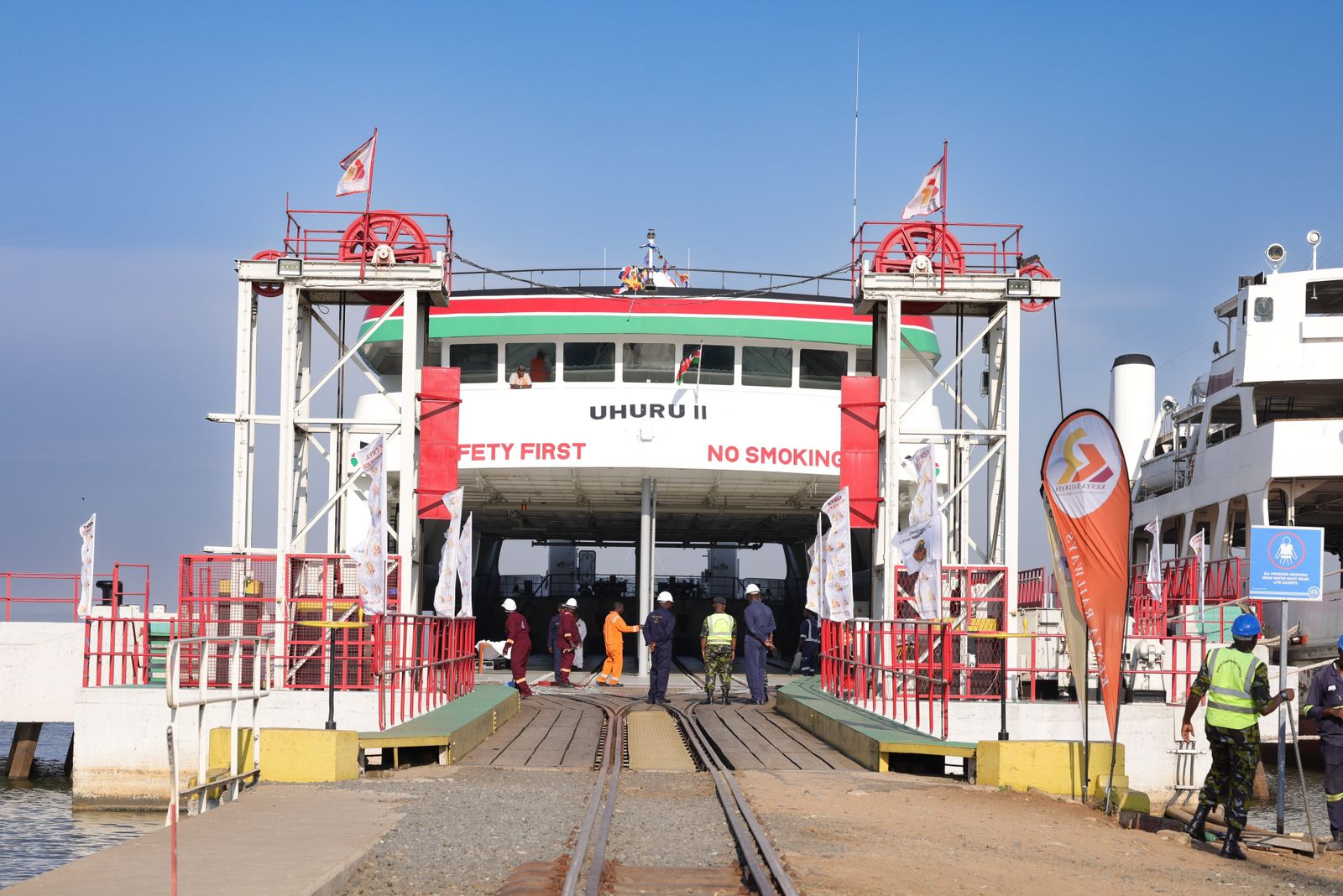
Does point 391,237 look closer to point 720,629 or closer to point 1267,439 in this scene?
point 720,629

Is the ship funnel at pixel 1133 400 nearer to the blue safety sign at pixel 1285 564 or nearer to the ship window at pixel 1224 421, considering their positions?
the ship window at pixel 1224 421

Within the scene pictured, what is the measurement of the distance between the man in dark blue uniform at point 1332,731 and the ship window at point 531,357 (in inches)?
804

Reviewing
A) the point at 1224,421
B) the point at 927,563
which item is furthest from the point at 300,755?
the point at 1224,421

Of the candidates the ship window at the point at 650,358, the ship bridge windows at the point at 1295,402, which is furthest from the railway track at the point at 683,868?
the ship bridge windows at the point at 1295,402

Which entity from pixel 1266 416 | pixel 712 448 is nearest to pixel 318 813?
pixel 712 448

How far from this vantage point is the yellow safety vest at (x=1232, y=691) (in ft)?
33.4

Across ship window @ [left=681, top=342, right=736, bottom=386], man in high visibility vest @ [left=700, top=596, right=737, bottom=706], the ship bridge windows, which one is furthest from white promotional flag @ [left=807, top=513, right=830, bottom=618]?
the ship bridge windows

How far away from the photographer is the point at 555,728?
1847cm

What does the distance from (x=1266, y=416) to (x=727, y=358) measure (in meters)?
12.8

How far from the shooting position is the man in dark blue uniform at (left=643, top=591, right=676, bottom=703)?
21469 mm

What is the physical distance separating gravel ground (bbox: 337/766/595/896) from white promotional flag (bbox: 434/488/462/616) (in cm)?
421

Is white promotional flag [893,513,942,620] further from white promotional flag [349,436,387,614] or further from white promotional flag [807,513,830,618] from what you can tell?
white promotional flag [349,436,387,614]

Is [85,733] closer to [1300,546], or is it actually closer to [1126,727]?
[1126,727]

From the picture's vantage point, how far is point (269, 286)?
2111cm
